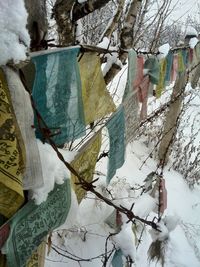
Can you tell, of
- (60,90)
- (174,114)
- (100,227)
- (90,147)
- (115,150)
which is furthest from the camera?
(174,114)

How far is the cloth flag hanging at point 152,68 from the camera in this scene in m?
2.61

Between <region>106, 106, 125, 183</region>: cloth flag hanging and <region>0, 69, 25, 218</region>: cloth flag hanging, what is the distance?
1.06 metres

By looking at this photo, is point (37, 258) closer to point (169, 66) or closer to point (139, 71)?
point (139, 71)

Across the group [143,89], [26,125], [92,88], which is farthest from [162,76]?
[26,125]

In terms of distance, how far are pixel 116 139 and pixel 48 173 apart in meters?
0.95

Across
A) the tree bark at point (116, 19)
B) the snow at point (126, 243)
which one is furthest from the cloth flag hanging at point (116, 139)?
the tree bark at point (116, 19)

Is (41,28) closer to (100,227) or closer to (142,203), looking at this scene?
(142,203)

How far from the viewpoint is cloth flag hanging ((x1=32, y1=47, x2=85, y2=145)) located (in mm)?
1234

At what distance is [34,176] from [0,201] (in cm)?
12

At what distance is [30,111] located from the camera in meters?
0.95

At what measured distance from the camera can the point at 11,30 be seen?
0.82 metres

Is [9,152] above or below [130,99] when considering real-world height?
above

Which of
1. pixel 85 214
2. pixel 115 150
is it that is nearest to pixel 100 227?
pixel 85 214

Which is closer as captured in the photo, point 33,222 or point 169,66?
point 33,222
